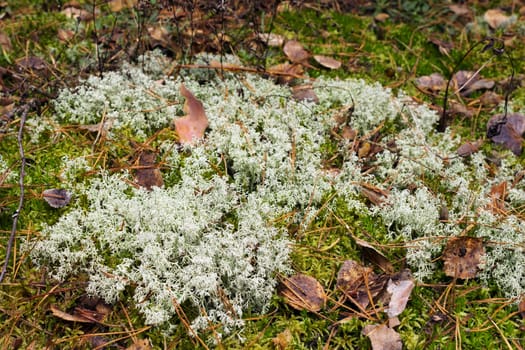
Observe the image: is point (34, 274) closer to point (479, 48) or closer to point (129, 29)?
point (129, 29)

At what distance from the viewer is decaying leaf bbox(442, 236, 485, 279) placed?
2906 mm

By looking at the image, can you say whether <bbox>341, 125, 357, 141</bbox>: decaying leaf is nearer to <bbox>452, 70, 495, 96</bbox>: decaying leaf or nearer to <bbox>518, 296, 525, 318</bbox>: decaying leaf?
<bbox>452, 70, 495, 96</bbox>: decaying leaf

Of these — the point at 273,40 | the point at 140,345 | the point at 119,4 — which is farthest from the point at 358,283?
the point at 119,4

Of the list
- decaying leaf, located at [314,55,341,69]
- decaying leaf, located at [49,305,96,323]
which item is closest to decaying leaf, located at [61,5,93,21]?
decaying leaf, located at [314,55,341,69]

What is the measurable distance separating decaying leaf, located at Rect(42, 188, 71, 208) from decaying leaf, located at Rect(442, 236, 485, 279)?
2.39 m

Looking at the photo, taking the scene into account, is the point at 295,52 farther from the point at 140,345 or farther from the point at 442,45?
the point at 140,345

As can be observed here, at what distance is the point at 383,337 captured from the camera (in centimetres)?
260

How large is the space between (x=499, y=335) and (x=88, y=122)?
311 cm

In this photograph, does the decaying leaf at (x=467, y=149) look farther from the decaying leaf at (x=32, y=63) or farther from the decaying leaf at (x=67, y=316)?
the decaying leaf at (x=32, y=63)

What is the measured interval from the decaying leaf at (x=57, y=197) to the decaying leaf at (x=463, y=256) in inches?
94.0

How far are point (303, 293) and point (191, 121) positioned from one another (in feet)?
5.08

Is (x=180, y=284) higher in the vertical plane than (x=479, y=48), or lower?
lower

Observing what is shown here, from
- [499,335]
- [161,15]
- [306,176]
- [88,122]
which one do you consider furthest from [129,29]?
[499,335]

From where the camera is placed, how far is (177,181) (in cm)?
332
